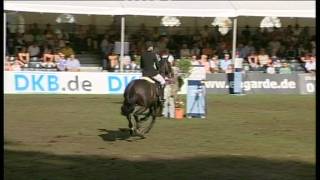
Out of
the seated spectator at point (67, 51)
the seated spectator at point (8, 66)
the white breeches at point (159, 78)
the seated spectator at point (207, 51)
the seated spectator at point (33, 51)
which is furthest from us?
the seated spectator at point (207, 51)

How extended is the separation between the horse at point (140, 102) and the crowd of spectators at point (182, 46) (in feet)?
47.2

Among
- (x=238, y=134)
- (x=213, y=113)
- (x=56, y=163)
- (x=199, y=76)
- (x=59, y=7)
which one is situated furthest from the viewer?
(x=59, y=7)

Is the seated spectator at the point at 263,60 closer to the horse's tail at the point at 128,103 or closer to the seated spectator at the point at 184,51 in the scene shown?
the seated spectator at the point at 184,51

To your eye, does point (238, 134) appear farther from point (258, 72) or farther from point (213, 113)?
point (258, 72)

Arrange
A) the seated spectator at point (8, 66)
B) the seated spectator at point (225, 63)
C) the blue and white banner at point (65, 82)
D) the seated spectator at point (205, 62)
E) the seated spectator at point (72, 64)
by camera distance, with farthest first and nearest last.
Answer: the seated spectator at point (225, 63) → the seated spectator at point (205, 62) → the seated spectator at point (72, 64) → the seated spectator at point (8, 66) → the blue and white banner at point (65, 82)

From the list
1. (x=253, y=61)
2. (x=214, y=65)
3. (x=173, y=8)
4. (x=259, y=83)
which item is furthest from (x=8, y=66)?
(x=253, y=61)

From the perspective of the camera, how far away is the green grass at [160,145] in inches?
365

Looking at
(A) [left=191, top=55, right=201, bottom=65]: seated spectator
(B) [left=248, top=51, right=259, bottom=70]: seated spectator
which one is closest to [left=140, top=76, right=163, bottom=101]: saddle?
(A) [left=191, top=55, right=201, bottom=65]: seated spectator

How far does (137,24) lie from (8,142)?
70.1 feet

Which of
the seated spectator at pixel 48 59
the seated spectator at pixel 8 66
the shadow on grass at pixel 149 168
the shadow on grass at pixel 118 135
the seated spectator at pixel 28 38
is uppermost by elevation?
the seated spectator at pixel 28 38

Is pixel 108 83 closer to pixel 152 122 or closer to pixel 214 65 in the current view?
pixel 214 65

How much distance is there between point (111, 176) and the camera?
29.0ft

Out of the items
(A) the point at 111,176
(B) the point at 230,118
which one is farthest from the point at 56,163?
(B) the point at 230,118

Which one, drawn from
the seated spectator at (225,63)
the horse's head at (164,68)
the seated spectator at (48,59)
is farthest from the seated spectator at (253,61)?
the horse's head at (164,68)
